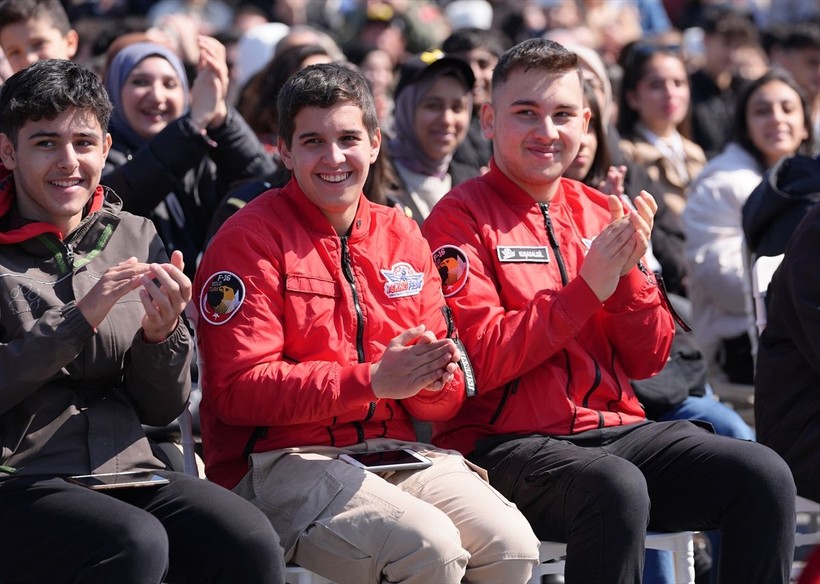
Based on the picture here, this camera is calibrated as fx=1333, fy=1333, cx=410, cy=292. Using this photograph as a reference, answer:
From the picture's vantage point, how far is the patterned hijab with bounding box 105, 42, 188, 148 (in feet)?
17.8

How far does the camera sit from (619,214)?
411 cm

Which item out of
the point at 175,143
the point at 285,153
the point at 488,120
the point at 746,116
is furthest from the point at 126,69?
the point at 746,116

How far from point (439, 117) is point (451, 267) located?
5.28 ft

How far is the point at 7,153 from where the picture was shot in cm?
378

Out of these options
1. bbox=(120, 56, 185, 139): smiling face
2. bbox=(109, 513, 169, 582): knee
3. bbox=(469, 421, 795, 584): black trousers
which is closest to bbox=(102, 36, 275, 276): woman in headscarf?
bbox=(120, 56, 185, 139): smiling face

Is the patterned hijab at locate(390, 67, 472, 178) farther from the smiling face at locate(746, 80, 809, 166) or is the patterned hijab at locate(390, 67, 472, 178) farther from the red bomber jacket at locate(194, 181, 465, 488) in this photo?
the smiling face at locate(746, 80, 809, 166)

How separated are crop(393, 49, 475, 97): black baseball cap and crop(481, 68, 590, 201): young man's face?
1.27 metres

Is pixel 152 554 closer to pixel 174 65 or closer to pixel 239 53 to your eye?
pixel 174 65

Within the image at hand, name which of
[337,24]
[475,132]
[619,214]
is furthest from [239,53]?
[619,214]

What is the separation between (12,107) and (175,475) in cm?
112

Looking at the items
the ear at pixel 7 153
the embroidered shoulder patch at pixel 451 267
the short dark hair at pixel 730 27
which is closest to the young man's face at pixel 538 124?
the embroidered shoulder patch at pixel 451 267

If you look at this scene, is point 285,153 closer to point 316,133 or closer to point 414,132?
point 316,133

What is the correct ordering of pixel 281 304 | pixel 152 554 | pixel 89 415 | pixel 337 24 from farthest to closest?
pixel 337 24 → pixel 281 304 → pixel 89 415 → pixel 152 554

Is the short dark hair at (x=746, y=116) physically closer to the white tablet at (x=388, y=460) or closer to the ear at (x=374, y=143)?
the ear at (x=374, y=143)
